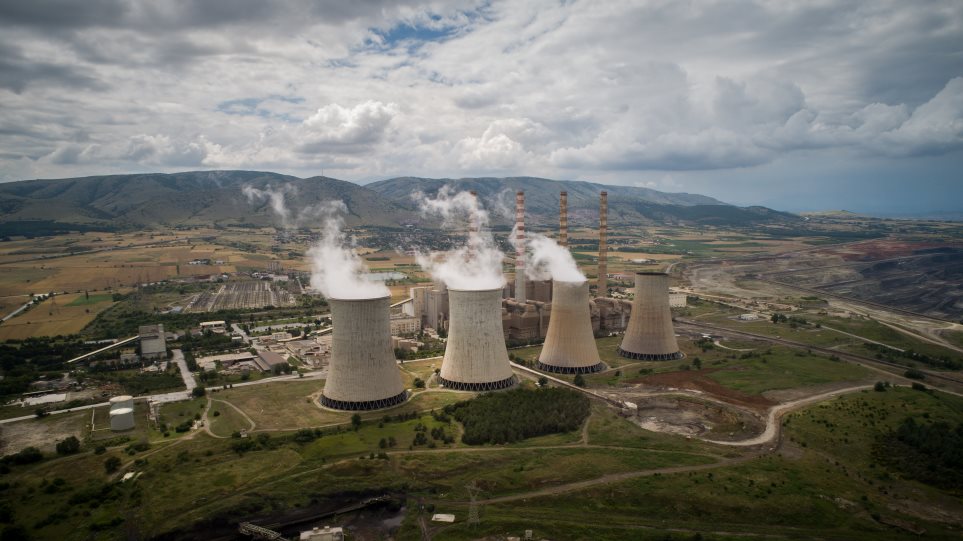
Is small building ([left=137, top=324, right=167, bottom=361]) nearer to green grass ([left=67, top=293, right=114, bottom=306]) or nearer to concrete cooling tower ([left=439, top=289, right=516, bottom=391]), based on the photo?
concrete cooling tower ([left=439, top=289, right=516, bottom=391])

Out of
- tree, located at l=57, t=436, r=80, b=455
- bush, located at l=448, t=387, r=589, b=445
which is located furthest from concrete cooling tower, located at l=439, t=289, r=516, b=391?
tree, located at l=57, t=436, r=80, b=455

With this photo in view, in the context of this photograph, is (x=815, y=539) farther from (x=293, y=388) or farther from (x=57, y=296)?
(x=57, y=296)

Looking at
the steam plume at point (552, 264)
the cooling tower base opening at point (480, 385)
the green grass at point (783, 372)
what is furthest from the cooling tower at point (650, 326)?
the cooling tower base opening at point (480, 385)

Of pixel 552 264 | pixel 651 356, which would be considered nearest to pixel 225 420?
pixel 552 264

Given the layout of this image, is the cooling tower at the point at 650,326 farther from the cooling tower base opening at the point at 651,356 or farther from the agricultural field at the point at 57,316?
the agricultural field at the point at 57,316

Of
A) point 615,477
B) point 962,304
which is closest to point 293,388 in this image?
point 615,477

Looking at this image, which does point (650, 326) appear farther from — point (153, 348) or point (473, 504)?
point (153, 348)
